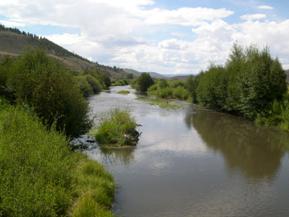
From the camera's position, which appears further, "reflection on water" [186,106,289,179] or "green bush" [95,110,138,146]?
"green bush" [95,110,138,146]

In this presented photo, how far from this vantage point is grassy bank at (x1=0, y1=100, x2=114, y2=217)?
11250 mm

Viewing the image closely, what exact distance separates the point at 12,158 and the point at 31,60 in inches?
631

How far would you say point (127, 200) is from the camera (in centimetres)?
1650

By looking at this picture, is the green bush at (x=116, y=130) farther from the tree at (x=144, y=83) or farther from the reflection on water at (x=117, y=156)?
the tree at (x=144, y=83)

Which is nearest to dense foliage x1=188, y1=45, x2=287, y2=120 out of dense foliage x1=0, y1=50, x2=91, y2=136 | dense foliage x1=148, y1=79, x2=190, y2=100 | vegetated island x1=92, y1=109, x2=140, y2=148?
vegetated island x1=92, y1=109, x2=140, y2=148

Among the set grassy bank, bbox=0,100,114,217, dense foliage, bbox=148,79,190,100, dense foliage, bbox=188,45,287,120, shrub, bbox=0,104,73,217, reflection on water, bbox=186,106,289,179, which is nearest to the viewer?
shrub, bbox=0,104,73,217

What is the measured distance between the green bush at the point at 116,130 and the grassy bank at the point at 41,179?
9290mm

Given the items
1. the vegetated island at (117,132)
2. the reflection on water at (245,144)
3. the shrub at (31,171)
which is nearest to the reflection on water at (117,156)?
the vegetated island at (117,132)

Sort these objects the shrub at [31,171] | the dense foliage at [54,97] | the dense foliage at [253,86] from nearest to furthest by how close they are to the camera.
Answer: the shrub at [31,171] → the dense foliage at [54,97] → the dense foliage at [253,86]

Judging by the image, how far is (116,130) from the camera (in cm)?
2798

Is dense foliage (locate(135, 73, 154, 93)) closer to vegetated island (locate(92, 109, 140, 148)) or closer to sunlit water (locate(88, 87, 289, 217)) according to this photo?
sunlit water (locate(88, 87, 289, 217))

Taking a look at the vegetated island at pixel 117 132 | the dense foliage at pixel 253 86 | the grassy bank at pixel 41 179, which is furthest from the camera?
the dense foliage at pixel 253 86

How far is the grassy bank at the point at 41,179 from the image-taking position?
11.2 meters

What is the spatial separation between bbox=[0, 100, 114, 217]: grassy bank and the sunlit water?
4.80 feet
